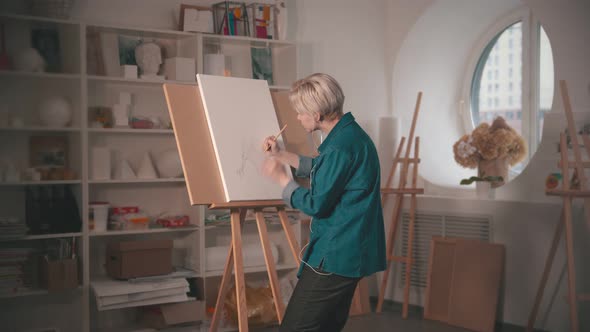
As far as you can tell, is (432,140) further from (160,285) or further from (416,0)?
(160,285)

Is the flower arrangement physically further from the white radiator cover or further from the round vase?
the white radiator cover

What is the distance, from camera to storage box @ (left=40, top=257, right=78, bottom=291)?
3580mm

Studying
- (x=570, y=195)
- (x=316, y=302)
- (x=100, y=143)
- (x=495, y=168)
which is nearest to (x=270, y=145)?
(x=316, y=302)

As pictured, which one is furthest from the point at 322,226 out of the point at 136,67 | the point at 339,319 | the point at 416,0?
the point at 416,0

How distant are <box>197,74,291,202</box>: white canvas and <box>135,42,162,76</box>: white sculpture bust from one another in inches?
43.0

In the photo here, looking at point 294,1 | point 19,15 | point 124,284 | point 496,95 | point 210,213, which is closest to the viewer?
point 19,15

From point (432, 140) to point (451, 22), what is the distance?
0.94 m

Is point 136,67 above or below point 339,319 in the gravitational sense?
above

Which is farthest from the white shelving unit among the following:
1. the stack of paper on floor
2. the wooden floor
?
the wooden floor

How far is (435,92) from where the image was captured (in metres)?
5.27

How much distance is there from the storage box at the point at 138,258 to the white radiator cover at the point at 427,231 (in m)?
1.91

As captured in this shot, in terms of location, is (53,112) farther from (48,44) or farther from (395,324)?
(395,324)

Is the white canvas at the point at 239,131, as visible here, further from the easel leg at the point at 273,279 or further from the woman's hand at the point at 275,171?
the easel leg at the point at 273,279

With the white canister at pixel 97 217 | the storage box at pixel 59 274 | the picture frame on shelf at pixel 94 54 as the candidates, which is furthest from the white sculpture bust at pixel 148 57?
the storage box at pixel 59 274
